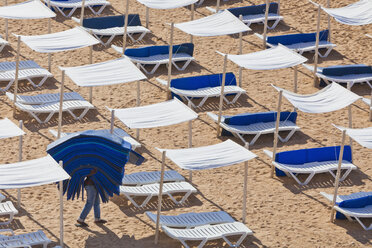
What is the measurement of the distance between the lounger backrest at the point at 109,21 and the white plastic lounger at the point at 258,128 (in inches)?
234

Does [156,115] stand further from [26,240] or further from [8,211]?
[26,240]

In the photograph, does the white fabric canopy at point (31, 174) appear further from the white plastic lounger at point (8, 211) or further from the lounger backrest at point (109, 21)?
the lounger backrest at point (109, 21)

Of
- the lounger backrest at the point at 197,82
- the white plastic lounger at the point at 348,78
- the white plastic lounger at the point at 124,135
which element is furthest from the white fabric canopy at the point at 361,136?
the lounger backrest at the point at 197,82

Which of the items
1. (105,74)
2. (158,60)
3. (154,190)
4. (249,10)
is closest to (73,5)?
(158,60)

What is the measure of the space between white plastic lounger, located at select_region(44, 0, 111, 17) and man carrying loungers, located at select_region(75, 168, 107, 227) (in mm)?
11120

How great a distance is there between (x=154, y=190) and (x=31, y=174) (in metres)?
3.41

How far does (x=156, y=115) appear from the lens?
2388 cm

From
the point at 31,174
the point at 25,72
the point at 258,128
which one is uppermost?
the point at 31,174

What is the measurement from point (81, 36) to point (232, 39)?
514cm

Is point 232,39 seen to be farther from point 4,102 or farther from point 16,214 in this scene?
point 16,214

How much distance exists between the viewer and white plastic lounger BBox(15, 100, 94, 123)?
2653 centimetres

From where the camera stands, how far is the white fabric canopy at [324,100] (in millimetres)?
24344

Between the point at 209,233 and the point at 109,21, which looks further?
the point at 109,21

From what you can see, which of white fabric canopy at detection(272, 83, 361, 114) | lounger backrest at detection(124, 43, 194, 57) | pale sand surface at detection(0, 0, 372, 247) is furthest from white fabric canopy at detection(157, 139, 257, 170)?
lounger backrest at detection(124, 43, 194, 57)
